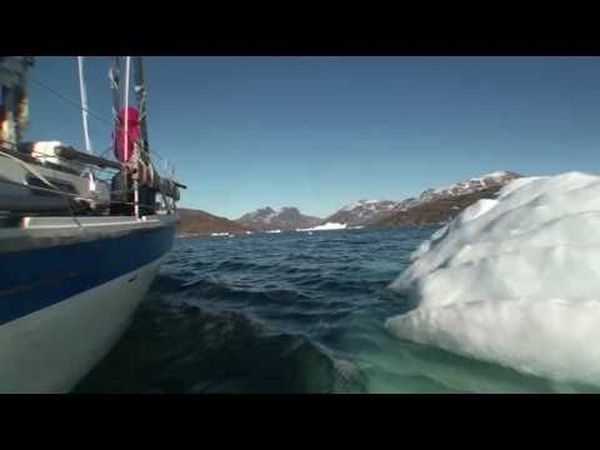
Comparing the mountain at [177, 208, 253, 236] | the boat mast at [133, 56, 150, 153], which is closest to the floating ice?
the boat mast at [133, 56, 150, 153]

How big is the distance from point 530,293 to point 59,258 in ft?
15.8

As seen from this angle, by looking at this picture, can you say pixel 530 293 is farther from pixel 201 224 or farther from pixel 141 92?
pixel 201 224

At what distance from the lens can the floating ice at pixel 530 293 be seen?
4.21 metres

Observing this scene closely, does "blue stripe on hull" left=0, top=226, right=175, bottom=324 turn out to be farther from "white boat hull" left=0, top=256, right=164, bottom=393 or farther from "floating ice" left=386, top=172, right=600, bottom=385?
"floating ice" left=386, top=172, right=600, bottom=385

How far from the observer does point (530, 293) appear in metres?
→ 4.88

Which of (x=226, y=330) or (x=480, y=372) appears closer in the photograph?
(x=480, y=372)

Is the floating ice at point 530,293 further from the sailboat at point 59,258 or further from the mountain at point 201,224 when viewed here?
the mountain at point 201,224

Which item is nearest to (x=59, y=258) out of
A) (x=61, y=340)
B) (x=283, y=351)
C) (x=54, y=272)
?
(x=54, y=272)
